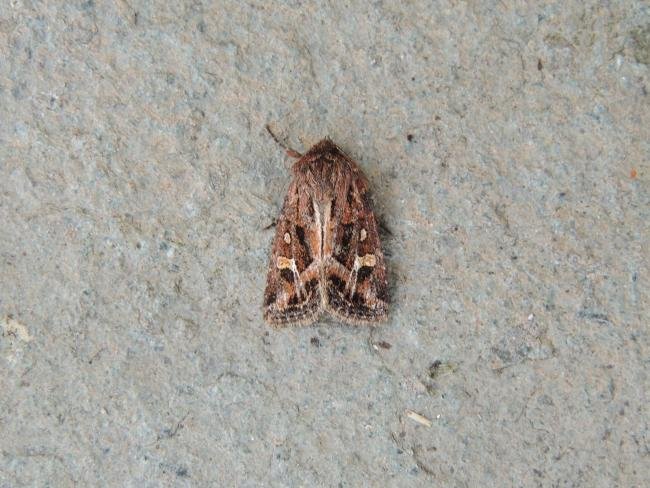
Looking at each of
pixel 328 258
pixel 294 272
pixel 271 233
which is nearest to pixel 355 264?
pixel 328 258

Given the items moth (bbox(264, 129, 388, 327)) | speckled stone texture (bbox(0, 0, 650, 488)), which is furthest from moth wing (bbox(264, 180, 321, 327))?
speckled stone texture (bbox(0, 0, 650, 488))

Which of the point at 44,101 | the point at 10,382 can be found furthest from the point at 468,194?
the point at 10,382

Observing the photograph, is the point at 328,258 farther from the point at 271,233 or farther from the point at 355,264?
the point at 271,233

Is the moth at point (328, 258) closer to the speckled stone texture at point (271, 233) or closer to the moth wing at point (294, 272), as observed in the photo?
the moth wing at point (294, 272)

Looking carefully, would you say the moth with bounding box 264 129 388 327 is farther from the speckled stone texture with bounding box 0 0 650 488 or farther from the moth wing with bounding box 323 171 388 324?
the speckled stone texture with bounding box 0 0 650 488

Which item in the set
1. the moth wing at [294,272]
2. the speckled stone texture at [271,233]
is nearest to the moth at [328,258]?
the moth wing at [294,272]

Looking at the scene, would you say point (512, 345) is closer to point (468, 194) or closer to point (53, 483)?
point (468, 194)
